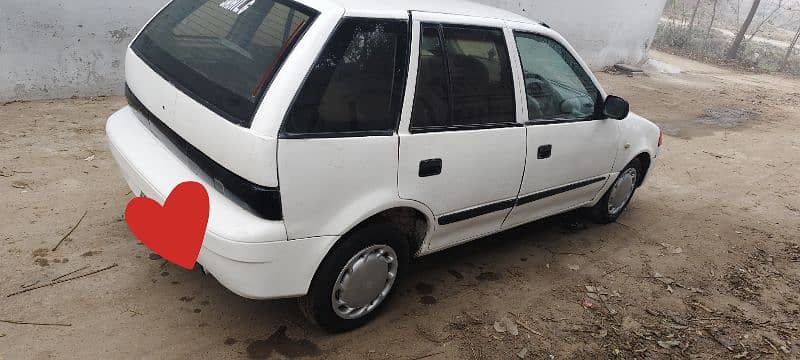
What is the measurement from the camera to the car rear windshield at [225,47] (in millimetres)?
2320

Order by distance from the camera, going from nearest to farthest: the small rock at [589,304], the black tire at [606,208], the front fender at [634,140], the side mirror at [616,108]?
the small rock at [589,304], the side mirror at [616,108], the front fender at [634,140], the black tire at [606,208]

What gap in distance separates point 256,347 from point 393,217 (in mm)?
942

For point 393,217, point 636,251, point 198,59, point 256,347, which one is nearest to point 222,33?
point 198,59

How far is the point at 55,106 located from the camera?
5.40 metres

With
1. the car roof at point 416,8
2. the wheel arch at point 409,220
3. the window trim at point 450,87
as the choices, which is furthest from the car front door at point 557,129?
the wheel arch at point 409,220

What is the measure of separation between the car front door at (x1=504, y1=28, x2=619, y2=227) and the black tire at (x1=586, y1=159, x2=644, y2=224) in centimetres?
48

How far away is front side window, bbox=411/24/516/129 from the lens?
8.92 feet

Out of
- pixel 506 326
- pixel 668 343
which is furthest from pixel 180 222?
pixel 668 343

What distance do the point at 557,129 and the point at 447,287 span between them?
1.20m

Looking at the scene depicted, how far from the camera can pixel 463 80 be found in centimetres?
291

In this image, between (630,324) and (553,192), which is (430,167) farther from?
(630,324)

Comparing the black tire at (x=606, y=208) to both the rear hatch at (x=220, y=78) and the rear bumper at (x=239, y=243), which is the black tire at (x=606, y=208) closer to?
the rear bumper at (x=239, y=243)

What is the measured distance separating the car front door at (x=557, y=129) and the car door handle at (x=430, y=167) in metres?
0.73

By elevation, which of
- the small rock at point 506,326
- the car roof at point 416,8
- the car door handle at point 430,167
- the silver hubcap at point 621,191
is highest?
the car roof at point 416,8
